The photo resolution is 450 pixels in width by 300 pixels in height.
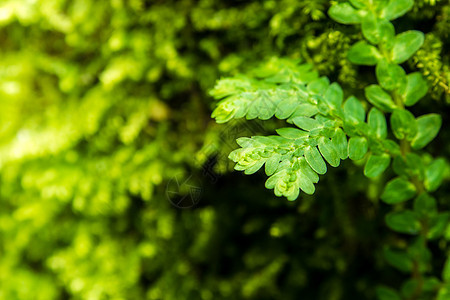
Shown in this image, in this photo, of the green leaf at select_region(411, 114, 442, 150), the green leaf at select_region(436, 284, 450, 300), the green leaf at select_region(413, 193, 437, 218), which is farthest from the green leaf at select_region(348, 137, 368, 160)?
the green leaf at select_region(436, 284, 450, 300)

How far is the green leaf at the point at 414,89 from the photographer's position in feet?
3.66

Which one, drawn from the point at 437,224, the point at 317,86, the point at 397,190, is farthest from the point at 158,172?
the point at 437,224

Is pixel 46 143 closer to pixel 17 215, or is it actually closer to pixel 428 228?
pixel 17 215

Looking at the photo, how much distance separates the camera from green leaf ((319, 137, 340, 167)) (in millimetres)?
925

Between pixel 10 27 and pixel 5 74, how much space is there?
0.92ft

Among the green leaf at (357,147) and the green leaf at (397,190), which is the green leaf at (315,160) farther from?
the green leaf at (397,190)

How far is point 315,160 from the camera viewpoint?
0.93m

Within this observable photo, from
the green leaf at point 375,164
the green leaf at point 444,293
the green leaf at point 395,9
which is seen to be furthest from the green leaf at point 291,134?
the green leaf at point 444,293

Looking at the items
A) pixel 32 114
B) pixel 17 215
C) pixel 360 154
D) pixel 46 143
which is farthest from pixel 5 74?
pixel 360 154

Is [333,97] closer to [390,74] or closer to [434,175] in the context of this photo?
[390,74]

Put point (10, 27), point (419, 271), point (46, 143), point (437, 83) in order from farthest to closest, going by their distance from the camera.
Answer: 1. point (10, 27)
2. point (46, 143)
3. point (419, 271)
4. point (437, 83)

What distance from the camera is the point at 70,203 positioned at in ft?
6.78

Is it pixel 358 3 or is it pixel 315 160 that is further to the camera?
pixel 358 3

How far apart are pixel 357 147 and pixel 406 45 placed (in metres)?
0.36
